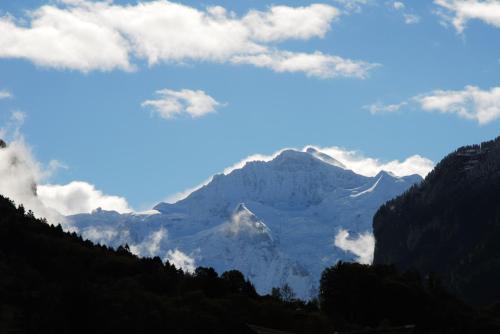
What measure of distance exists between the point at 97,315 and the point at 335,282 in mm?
53130

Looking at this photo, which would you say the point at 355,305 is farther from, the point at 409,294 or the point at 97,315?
the point at 97,315

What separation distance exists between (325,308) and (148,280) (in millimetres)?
50092

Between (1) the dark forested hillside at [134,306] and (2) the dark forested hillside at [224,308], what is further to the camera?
(2) the dark forested hillside at [224,308]

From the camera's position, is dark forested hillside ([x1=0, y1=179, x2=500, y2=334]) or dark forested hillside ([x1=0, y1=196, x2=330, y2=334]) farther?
dark forested hillside ([x1=0, y1=179, x2=500, y2=334])

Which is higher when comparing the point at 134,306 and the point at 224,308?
the point at 224,308

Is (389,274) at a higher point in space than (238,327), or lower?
higher

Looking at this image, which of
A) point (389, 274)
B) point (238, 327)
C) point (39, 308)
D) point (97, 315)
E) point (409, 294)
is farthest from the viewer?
point (389, 274)

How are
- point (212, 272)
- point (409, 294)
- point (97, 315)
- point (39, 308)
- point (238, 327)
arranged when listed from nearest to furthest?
point (97, 315) → point (238, 327) → point (39, 308) → point (409, 294) → point (212, 272)

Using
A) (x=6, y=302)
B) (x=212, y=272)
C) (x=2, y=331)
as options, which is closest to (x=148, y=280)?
(x=212, y=272)

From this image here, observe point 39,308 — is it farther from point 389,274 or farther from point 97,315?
point 389,274

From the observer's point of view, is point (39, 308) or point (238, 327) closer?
point (238, 327)

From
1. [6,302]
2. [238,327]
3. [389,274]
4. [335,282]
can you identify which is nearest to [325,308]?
[335,282]

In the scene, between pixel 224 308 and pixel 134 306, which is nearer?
pixel 134 306

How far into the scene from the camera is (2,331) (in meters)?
120
